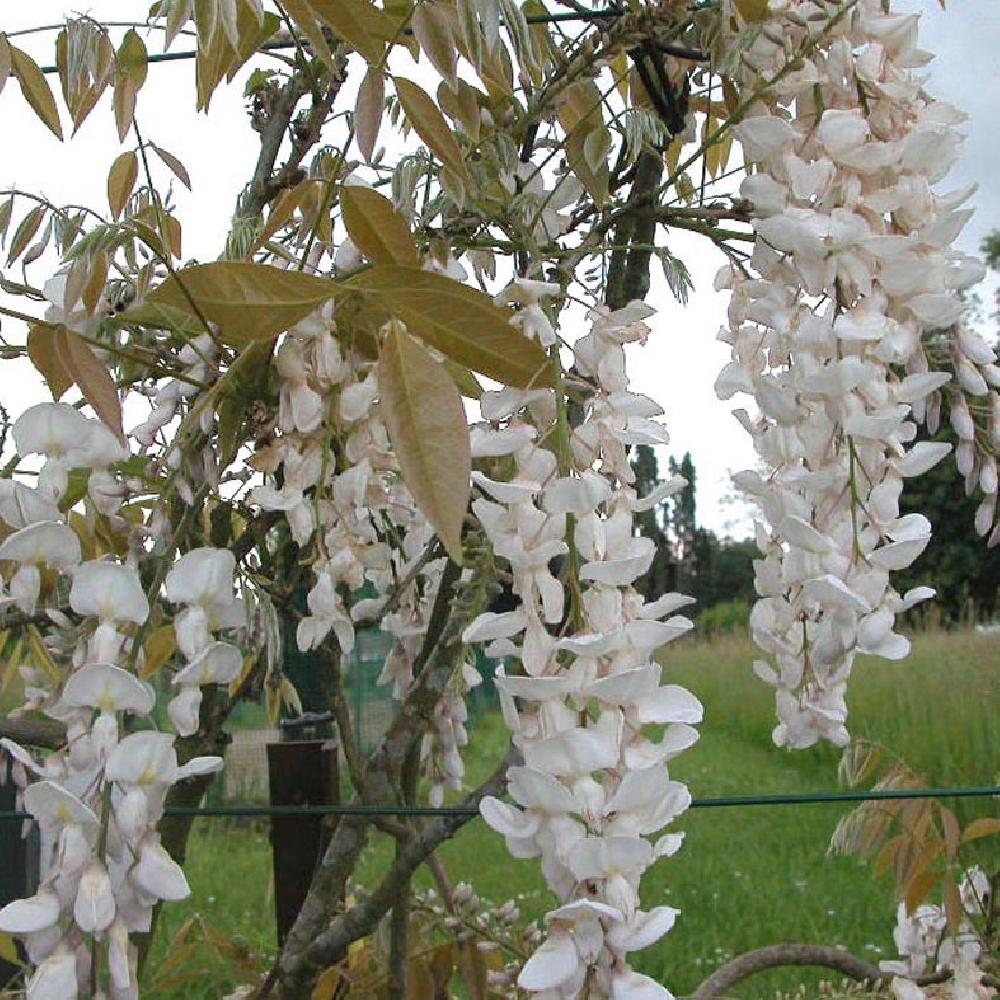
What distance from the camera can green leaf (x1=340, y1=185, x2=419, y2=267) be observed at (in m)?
0.58

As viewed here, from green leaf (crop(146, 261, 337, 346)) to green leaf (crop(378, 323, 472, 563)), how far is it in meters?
0.06

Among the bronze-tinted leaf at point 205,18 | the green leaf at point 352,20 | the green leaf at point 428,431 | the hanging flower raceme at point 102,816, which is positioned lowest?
the hanging flower raceme at point 102,816

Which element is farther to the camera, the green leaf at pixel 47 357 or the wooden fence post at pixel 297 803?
the wooden fence post at pixel 297 803

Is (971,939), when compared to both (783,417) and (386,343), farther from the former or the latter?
(386,343)

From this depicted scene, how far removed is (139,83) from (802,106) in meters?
0.48

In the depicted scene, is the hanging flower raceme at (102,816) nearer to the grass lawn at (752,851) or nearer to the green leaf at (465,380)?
the green leaf at (465,380)

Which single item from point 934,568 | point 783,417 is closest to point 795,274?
point 783,417

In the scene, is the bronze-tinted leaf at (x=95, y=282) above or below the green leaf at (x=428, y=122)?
below

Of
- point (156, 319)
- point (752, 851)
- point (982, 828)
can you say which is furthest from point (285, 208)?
point (752, 851)

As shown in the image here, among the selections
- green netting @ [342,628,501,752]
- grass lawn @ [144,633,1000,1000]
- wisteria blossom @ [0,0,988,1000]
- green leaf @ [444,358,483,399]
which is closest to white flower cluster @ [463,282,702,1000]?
wisteria blossom @ [0,0,988,1000]

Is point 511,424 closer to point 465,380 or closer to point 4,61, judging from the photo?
point 465,380

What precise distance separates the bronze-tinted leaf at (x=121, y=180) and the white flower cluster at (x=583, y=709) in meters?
0.41

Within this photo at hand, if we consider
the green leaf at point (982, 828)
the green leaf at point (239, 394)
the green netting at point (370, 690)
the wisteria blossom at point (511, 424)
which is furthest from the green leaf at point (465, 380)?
the green netting at point (370, 690)

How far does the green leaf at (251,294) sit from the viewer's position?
0.53m
